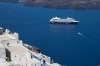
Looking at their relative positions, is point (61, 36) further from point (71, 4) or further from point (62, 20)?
point (71, 4)

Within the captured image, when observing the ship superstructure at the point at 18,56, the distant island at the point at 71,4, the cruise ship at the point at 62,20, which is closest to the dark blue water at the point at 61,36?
the cruise ship at the point at 62,20

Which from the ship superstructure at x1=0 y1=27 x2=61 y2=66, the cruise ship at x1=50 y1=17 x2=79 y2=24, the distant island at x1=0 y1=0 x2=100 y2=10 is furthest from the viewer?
the distant island at x1=0 y1=0 x2=100 y2=10

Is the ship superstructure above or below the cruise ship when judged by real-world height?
above

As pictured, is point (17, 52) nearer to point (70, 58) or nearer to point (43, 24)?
point (70, 58)

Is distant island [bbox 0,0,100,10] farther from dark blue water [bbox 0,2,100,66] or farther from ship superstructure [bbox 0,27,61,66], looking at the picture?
ship superstructure [bbox 0,27,61,66]

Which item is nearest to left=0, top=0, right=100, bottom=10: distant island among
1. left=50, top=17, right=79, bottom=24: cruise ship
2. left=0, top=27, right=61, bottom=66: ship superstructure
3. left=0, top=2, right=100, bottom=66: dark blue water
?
left=0, top=2, right=100, bottom=66: dark blue water

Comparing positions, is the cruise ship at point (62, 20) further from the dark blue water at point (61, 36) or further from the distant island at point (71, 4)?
the distant island at point (71, 4)

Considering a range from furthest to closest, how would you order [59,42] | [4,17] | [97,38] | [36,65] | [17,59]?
1. [4,17]
2. [97,38]
3. [59,42]
4. [17,59]
5. [36,65]

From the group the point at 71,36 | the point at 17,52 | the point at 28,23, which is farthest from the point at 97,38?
the point at 17,52
